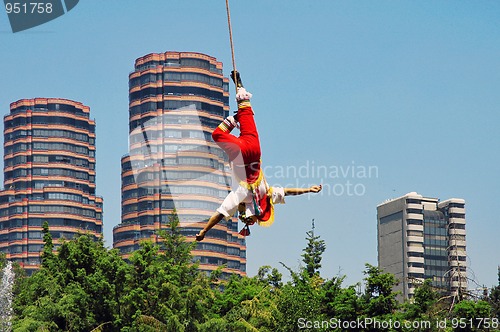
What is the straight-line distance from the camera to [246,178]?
21.2 meters

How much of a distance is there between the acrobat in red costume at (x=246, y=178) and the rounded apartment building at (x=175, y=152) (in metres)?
148

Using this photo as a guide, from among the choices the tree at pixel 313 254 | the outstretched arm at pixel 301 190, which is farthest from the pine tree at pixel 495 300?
the outstretched arm at pixel 301 190

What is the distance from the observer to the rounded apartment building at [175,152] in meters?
172

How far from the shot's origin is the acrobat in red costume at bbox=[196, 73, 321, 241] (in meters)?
20.8

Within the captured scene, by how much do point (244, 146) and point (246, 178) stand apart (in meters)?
0.78

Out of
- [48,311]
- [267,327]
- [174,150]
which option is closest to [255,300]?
[267,327]

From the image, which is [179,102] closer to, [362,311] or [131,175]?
[131,175]

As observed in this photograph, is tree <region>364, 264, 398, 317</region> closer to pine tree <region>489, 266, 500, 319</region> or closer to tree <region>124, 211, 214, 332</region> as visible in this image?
tree <region>124, 211, 214, 332</region>

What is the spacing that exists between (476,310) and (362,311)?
22.6ft

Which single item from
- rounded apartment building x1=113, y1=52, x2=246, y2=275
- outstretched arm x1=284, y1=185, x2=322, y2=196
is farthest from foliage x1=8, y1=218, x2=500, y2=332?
rounded apartment building x1=113, y1=52, x2=246, y2=275

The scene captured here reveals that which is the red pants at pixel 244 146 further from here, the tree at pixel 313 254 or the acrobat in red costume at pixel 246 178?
the tree at pixel 313 254

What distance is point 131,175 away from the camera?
181 metres

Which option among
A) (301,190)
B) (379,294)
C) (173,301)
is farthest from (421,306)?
(301,190)

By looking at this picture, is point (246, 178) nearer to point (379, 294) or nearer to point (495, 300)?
point (379, 294)
